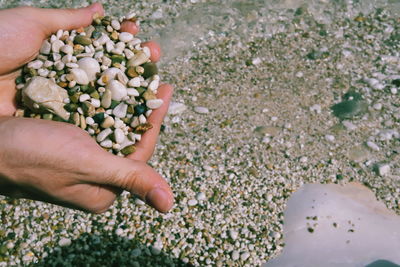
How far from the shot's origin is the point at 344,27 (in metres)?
4.16

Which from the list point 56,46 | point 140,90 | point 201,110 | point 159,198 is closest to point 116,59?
point 140,90

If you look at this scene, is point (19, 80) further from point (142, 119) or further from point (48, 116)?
point (142, 119)

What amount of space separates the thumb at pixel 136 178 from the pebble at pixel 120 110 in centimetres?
40

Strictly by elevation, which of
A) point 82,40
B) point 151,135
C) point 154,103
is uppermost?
point 82,40

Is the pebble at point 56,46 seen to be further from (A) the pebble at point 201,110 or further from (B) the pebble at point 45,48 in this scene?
(A) the pebble at point 201,110

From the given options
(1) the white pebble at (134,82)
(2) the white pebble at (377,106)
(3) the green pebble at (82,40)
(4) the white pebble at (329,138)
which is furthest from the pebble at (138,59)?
(2) the white pebble at (377,106)

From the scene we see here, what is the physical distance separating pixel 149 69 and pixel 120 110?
342 mm

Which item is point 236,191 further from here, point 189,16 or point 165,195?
point 189,16

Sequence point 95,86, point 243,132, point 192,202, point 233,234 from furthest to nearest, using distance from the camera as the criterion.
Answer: point 243,132 → point 192,202 → point 233,234 → point 95,86

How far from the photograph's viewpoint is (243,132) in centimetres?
333

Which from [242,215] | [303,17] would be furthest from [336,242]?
[303,17]

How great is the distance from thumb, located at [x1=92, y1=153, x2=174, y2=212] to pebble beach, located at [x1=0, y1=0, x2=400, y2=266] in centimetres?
82

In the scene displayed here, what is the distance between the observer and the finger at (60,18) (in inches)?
103

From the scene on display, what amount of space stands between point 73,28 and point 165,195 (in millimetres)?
1257
